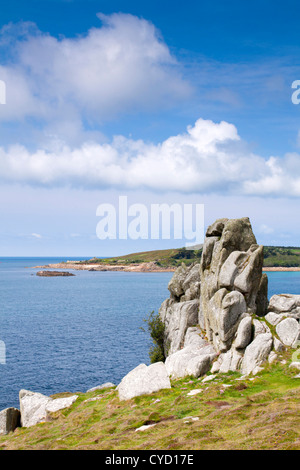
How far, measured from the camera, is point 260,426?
22.0 meters

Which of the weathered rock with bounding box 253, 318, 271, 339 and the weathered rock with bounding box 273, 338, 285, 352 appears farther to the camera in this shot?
the weathered rock with bounding box 253, 318, 271, 339

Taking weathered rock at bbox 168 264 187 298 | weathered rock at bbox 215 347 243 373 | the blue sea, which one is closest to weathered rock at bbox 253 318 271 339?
weathered rock at bbox 215 347 243 373

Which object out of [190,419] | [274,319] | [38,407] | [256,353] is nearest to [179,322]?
[274,319]

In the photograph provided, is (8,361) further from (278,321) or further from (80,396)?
(278,321)

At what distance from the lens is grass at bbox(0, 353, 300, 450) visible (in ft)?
68.9

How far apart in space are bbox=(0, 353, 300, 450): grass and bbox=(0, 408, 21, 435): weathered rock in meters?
2.73

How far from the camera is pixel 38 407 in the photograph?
130 feet

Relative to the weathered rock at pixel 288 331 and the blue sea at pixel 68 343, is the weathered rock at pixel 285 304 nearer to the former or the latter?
the weathered rock at pixel 288 331

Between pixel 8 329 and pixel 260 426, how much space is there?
89.8m

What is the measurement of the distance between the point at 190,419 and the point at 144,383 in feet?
41.6

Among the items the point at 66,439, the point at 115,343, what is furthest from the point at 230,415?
the point at 115,343

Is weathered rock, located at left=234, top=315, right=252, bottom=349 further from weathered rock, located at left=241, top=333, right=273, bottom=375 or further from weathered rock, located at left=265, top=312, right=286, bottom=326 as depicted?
weathered rock, located at left=265, top=312, right=286, bottom=326

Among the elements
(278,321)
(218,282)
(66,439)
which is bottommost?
(66,439)

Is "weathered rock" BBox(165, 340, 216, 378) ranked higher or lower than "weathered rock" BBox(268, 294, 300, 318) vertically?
lower
